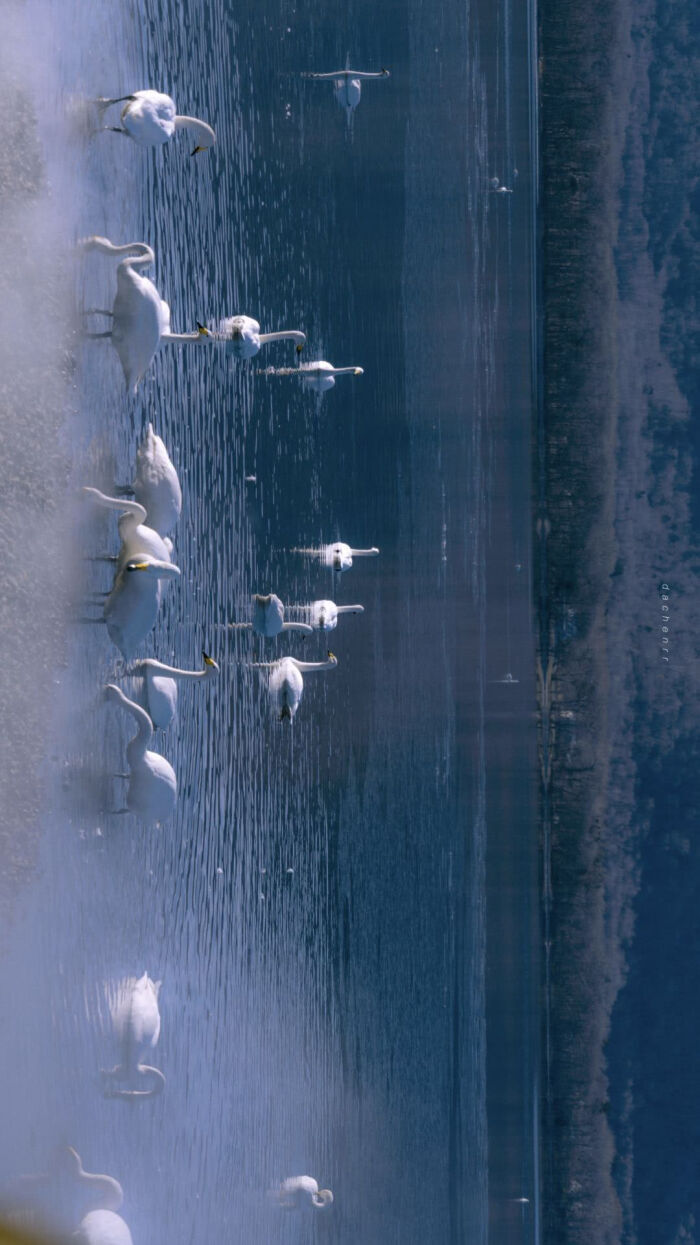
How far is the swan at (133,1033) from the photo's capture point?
5.93 ft

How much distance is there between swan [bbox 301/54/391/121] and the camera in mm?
2406

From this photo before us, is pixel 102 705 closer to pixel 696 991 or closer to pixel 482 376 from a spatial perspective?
pixel 482 376

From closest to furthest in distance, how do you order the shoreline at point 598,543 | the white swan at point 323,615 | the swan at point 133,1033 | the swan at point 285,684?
1. the swan at point 133,1033
2. the swan at point 285,684
3. the white swan at point 323,615
4. the shoreline at point 598,543

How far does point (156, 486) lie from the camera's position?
1.81 m

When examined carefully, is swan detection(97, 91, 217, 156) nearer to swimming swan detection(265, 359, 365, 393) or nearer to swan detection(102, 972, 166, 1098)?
swimming swan detection(265, 359, 365, 393)

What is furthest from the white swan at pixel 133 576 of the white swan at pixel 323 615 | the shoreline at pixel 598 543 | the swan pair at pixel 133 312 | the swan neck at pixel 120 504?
the shoreline at pixel 598 543

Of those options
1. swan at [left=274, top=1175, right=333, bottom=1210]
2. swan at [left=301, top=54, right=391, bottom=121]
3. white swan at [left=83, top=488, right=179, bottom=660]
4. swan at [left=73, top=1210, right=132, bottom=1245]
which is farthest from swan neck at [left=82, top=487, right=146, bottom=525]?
swan at [left=274, top=1175, right=333, bottom=1210]

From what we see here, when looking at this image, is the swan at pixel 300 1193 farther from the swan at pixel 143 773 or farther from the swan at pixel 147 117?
the swan at pixel 147 117

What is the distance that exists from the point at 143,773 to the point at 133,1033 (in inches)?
15.3

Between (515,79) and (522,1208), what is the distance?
2.87 meters

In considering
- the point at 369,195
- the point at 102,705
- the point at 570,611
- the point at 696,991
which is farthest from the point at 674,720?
the point at 102,705

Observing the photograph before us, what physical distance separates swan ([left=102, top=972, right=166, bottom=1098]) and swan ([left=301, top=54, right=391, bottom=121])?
1.73 metres

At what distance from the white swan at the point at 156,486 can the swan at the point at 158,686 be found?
0.20 meters

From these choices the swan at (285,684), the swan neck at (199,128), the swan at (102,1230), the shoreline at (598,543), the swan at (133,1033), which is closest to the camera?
the swan at (102,1230)
